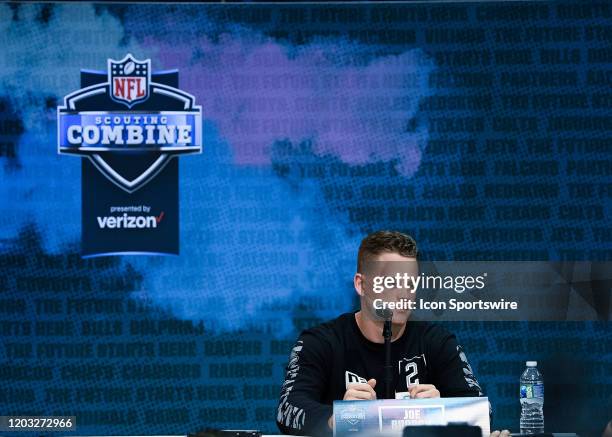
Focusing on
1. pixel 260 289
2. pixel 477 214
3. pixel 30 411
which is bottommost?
pixel 30 411

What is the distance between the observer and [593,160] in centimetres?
412

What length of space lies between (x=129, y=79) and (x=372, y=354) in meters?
1.98

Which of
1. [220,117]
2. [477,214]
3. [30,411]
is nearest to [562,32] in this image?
[477,214]

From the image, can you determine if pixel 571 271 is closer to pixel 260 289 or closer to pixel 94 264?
pixel 260 289

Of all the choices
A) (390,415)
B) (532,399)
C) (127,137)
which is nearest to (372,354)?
(390,415)

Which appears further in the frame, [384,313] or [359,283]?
[359,283]

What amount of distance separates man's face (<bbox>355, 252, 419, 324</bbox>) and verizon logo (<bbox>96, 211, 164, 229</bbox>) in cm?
164

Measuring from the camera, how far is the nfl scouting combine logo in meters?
4.12

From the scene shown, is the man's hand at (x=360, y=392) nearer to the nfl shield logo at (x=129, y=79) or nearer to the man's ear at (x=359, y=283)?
the man's ear at (x=359, y=283)

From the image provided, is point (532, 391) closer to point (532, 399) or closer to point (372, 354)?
point (532, 399)

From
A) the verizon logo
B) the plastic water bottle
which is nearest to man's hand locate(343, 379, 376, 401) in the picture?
the plastic water bottle

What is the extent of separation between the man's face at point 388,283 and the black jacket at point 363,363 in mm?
99

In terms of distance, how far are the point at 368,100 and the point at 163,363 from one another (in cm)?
150

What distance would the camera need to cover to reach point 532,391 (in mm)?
4277
